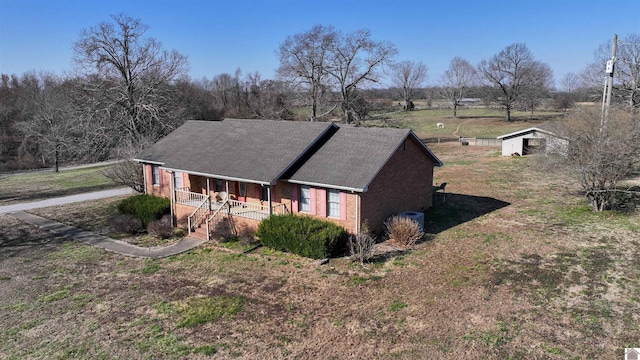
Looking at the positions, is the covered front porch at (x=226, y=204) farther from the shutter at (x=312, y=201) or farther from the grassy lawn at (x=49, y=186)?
the grassy lawn at (x=49, y=186)

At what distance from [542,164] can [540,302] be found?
11.9 m

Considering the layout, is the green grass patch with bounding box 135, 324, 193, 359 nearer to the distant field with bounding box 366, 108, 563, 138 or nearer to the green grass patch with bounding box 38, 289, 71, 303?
the green grass patch with bounding box 38, 289, 71, 303

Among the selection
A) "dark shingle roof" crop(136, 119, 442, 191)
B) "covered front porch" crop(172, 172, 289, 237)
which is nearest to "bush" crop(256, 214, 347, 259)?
"covered front porch" crop(172, 172, 289, 237)

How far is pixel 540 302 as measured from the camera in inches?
529

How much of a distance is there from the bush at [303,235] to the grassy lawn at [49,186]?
73.1ft

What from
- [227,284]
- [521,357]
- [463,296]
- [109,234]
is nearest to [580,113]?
[463,296]

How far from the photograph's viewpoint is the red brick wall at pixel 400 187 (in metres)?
19.5

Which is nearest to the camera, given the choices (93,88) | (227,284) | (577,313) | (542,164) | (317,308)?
(577,313)

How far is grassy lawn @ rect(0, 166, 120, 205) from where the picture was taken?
110 ft

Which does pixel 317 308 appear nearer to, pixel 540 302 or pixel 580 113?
pixel 540 302

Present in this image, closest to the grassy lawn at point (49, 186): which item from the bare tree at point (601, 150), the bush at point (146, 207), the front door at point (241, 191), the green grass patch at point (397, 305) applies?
the bush at point (146, 207)

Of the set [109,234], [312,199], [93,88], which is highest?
[93,88]

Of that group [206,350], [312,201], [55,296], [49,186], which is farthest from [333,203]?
[49,186]

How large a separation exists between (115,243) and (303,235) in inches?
392
